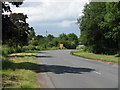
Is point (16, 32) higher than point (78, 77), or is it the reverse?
point (16, 32)

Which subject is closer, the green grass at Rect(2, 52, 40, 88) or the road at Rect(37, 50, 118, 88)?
the green grass at Rect(2, 52, 40, 88)

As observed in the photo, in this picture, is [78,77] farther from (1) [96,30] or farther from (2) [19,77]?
(1) [96,30]

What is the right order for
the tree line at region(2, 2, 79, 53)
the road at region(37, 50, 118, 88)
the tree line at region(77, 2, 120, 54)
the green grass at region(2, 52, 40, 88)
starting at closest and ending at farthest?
1. the green grass at region(2, 52, 40, 88)
2. the road at region(37, 50, 118, 88)
3. the tree line at region(2, 2, 79, 53)
4. the tree line at region(77, 2, 120, 54)

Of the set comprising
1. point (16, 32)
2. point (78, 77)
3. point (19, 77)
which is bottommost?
point (78, 77)

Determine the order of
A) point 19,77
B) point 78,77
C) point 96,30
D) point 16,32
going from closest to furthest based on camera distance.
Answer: point 19,77
point 78,77
point 16,32
point 96,30

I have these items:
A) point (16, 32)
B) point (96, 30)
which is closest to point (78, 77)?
point (16, 32)

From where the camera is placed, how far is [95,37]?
5247 cm

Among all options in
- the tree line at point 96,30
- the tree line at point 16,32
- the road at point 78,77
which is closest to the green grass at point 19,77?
the road at point 78,77

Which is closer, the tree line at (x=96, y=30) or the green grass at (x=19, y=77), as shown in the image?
the green grass at (x=19, y=77)

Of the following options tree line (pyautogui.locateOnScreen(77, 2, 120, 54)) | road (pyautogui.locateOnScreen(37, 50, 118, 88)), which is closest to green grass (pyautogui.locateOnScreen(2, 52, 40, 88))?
road (pyautogui.locateOnScreen(37, 50, 118, 88))

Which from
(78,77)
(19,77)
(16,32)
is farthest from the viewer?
(16,32)

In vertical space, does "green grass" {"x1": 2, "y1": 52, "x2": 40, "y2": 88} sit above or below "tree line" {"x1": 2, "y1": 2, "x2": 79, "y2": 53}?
below

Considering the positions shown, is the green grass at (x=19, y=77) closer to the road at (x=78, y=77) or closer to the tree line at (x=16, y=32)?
the road at (x=78, y=77)

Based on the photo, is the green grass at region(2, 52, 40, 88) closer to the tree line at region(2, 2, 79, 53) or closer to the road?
the road
